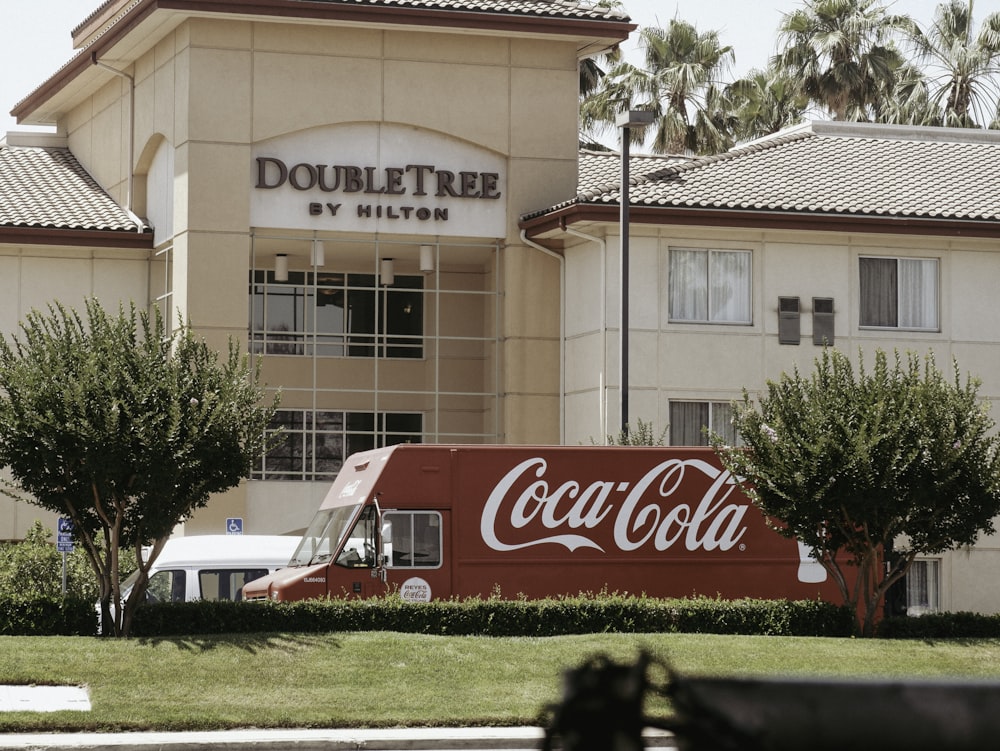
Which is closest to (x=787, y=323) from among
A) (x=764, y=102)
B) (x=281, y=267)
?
(x=281, y=267)

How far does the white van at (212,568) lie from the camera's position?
22.9 metres

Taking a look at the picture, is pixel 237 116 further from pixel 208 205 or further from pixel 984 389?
pixel 984 389

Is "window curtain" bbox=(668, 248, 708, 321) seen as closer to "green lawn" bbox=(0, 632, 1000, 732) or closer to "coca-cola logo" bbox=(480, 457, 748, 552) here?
"coca-cola logo" bbox=(480, 457, 748, 552)

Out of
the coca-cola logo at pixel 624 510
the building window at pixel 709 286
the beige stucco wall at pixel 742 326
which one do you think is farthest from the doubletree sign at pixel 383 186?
the coca-cola logo at pixel 624 510

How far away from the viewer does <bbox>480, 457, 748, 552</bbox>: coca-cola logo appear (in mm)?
21703

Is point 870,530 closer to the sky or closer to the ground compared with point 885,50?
closer to the ground

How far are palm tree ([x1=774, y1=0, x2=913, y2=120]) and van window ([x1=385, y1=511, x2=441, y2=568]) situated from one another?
37.6 metres

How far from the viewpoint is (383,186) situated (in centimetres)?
3388

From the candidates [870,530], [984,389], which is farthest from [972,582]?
[870,530]

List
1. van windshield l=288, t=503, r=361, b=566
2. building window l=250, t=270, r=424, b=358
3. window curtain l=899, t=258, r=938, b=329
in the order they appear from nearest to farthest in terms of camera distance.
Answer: van windshield l=288, t=503, r=361, b=566 → window curtain l=899, t=258, r=938, b=329 → building window l=250, t=270, r=424, b=358

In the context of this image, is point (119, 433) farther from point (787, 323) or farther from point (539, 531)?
point (787, 323)

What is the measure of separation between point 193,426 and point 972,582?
18329 millimetres

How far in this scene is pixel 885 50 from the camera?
55875mm

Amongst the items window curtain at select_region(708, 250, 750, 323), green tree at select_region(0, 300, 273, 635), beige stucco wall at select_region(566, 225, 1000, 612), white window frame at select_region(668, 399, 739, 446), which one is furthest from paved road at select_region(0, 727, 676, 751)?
window curtain at select_region(708, 250, 750, 323)
